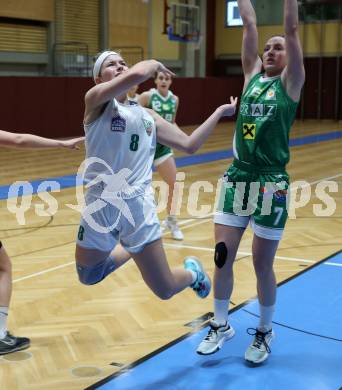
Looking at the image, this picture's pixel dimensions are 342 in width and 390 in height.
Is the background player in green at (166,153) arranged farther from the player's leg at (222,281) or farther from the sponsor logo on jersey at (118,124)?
the sponsor logo on jersey at (118,124)

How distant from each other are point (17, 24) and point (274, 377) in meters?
17.3

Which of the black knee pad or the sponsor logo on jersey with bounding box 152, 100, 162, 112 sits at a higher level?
the sponsor logo on jersey with bounding box 152, 100, 162, 112

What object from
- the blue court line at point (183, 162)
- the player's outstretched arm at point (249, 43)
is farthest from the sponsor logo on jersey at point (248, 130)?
the blue court line at point (183, 162)

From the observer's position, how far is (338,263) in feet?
20.1

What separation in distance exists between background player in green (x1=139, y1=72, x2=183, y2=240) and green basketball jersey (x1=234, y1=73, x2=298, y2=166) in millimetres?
3139

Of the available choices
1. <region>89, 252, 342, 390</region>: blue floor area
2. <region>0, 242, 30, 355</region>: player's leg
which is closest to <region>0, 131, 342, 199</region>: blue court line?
<region>0, 242, 30, 355</region>: player's leg

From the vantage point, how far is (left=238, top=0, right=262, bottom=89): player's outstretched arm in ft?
13.3

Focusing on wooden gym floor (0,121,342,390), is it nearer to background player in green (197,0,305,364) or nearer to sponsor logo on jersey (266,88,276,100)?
background player in green (197,0,305,364)

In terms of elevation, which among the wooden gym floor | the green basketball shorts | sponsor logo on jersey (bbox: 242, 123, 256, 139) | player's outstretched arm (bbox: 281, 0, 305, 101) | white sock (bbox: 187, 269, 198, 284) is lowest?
the wooden gym floor

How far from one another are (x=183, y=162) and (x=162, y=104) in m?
6.31

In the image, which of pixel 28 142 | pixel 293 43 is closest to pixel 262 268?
pixel 293 43

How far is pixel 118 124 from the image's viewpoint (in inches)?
138

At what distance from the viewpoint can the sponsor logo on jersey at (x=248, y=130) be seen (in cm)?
381

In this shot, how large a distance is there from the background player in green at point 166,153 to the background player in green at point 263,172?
10.1ft
